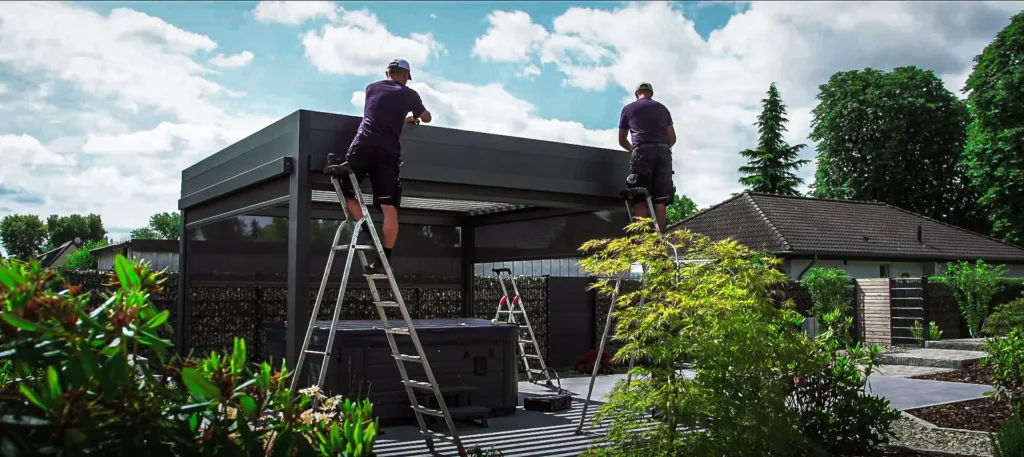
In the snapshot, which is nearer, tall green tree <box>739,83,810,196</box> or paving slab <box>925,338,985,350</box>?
paving slab <box>925,338,985,350</box>

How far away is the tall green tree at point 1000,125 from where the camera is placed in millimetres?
26734

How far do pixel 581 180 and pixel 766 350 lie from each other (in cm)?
349

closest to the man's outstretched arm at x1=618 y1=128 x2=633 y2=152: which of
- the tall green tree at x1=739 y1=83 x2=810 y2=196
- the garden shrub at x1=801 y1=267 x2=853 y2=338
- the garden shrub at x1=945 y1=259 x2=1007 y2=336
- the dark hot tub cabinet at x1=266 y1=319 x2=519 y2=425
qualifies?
the dark hot tub cabinet at x1=266 y1=319 x2=519 y2=425

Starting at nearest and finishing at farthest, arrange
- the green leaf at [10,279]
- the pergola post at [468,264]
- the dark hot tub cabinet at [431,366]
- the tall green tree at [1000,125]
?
the green leaf at [10,279], the dark hot tub cabinet at [431,366], the pergola post at [468,264], the tall green tree at [1000,125]

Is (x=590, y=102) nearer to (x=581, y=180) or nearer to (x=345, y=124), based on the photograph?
(x=581, y=180)

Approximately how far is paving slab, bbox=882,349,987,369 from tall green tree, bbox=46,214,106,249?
258ft

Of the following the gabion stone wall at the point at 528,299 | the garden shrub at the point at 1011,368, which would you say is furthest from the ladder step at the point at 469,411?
the gabion stone wall at the point at 528,299

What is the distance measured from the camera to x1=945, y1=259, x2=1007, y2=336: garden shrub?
18.1 m

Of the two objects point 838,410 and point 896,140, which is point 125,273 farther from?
point 896,140

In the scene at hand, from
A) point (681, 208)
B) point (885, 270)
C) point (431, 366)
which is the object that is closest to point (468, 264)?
point (431, 366)

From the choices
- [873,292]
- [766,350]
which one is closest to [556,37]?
[766,350]

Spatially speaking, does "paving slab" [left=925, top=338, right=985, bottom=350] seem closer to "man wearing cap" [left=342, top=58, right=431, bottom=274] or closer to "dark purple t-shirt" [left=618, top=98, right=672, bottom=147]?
"dark purple t-shirt" [left=618, top=98, right=672, bottom=147]

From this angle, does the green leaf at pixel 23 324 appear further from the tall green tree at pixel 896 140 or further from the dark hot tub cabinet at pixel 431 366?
the tall green tree at pixel 896 140

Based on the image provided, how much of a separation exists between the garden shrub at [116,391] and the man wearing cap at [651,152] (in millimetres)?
5450
